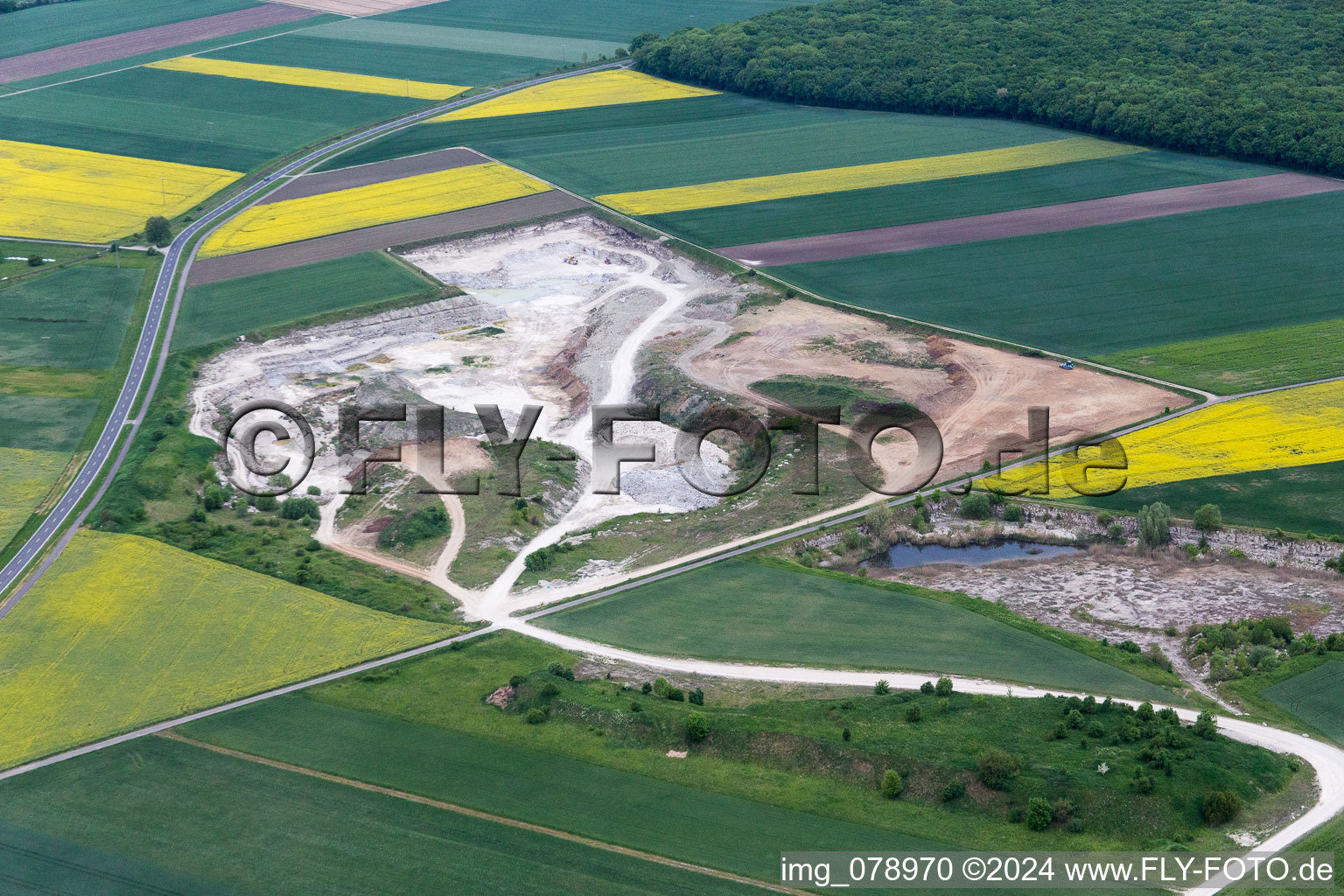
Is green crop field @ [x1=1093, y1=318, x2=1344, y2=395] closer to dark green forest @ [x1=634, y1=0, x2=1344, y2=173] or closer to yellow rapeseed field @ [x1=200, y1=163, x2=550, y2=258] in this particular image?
dark green forest @ [x1=634, y1=0, x2=1344, y2=173]

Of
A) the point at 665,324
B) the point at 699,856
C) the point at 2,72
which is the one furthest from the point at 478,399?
the point at 2,72

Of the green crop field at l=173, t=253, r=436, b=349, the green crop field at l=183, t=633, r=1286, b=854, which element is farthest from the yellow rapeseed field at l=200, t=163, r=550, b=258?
the green crop field at l=183, t=633, r=1286, b=854

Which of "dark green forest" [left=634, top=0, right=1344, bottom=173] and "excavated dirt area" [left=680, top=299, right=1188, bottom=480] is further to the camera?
"dark green forest" [left=634, top=0, right=1344, bottom=173]

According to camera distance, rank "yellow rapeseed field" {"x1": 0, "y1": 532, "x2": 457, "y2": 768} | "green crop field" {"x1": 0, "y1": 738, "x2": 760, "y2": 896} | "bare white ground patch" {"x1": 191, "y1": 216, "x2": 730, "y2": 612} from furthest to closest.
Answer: "bare white ground patch" {"x1": 191, "y1": 216, "x2": 730, "y2": 612} < "yellow rapeseed field" {"x1": 0, "y1": 532, "x2": 457, "y2": 768} < "green crop field" {"x1": 0, "y1": 738, "x2": 760, "y2": 896}

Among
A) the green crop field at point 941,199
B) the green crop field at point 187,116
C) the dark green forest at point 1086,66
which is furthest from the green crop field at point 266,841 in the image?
the dark green forest at point 1086,66

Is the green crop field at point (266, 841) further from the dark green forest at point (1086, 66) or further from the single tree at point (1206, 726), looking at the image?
the dark green forest at point (1086, 66)
